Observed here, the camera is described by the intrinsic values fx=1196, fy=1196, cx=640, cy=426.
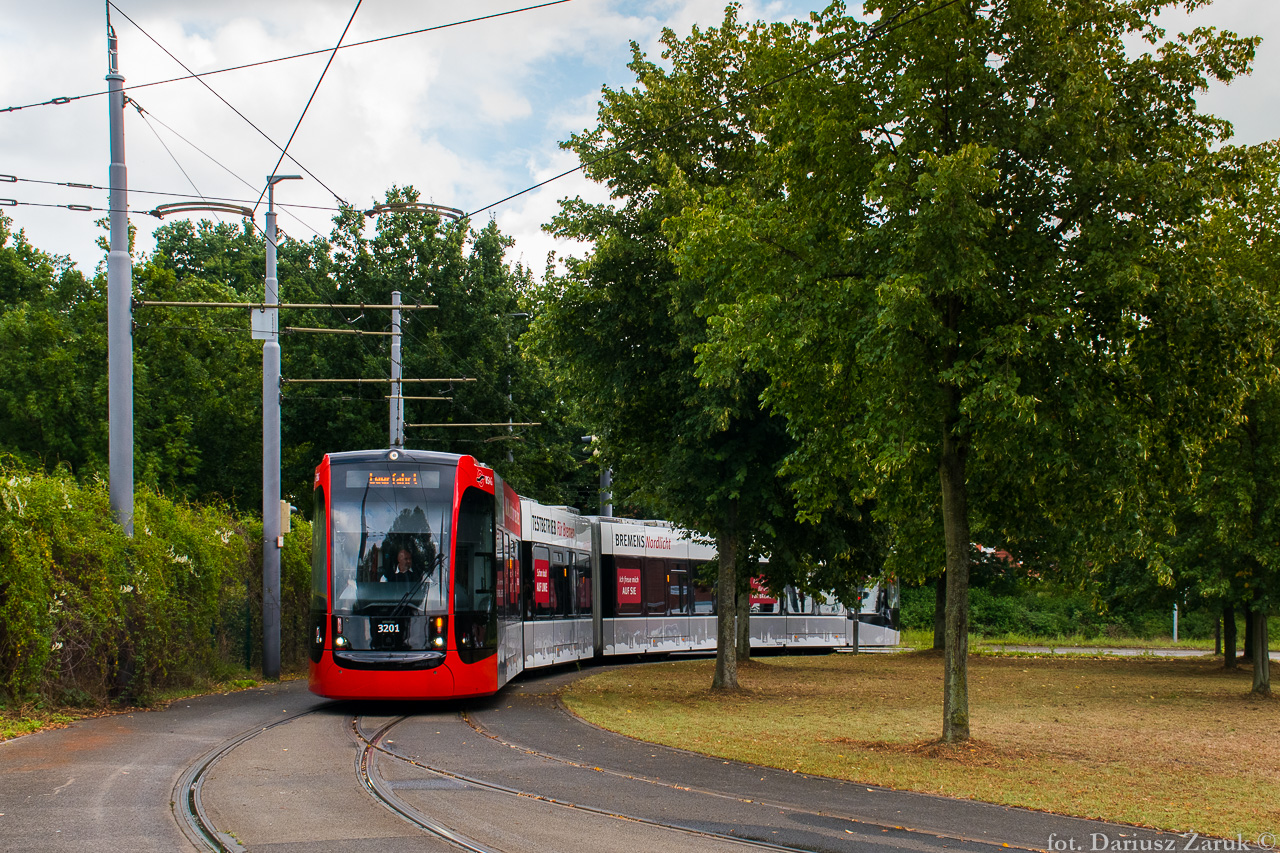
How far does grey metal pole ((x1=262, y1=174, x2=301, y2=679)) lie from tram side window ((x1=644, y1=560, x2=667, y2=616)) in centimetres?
1096

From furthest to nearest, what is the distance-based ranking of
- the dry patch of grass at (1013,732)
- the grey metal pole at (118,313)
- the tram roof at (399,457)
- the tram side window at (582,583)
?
the tram side window at (582,583) < the grey metal pole at (118,313) < the tram roof at (399,457) < the dry patch of grass at (1013,732)

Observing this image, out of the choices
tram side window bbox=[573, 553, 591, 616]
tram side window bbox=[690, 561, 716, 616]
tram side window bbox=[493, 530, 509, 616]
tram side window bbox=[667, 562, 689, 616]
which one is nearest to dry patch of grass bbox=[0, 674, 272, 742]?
tram side window bbox=[493, 530, 509, 616]

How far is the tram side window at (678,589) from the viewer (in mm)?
30984

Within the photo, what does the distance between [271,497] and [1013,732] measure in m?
13.0

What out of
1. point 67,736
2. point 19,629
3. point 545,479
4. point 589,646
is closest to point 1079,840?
point 67,736

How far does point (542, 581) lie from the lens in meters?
23.4

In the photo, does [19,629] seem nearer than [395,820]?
No

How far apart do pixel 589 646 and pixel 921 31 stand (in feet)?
59.6

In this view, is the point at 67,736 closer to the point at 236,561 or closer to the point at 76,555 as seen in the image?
the point at 76,555

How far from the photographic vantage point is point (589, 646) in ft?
90.1

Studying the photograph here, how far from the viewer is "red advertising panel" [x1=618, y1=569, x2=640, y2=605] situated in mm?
29109

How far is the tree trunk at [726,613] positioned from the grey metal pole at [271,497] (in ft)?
25.5

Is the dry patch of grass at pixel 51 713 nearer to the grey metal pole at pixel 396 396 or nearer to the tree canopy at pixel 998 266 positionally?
the tree canopy at pixel 998 266

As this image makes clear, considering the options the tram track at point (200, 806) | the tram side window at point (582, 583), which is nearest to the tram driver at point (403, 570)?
the tram track at point (200, 806)
